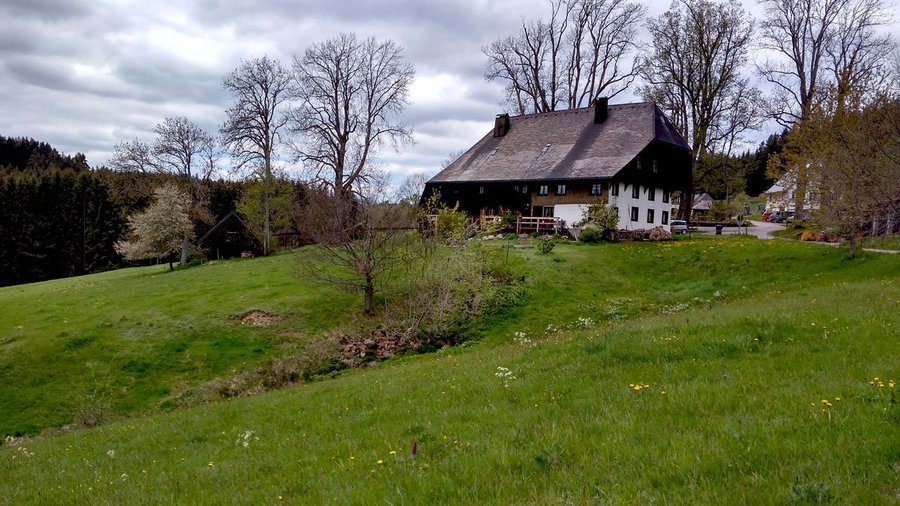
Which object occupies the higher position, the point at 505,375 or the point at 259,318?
the point at 505,375

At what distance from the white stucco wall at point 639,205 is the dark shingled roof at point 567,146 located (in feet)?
9.72

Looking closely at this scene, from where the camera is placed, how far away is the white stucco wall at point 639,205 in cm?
4338

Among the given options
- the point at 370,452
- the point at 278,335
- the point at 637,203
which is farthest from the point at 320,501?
the point at 637,203

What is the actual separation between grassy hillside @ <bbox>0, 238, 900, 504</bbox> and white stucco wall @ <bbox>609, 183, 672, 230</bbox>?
1208 inches

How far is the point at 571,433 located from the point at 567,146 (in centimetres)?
4397

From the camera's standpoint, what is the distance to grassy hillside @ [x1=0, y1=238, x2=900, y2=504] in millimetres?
4301

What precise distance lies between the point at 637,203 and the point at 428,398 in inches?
1626

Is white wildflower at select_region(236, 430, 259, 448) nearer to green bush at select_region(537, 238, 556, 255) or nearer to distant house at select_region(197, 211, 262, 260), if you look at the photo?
green bush at select_region(537, 238, 556, 255)

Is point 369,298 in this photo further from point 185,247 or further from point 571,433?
point 185,247

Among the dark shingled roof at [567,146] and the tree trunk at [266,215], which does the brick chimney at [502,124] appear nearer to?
the dark shingled roof at [567,146]

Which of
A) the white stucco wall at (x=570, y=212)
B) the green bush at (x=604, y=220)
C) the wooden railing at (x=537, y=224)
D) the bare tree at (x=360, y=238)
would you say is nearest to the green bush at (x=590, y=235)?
the green bush at (x=604, y=220)

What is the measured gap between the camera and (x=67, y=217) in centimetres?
5791

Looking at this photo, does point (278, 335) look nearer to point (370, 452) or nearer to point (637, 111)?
point (370, 452)

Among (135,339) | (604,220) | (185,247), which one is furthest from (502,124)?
(135,339)
